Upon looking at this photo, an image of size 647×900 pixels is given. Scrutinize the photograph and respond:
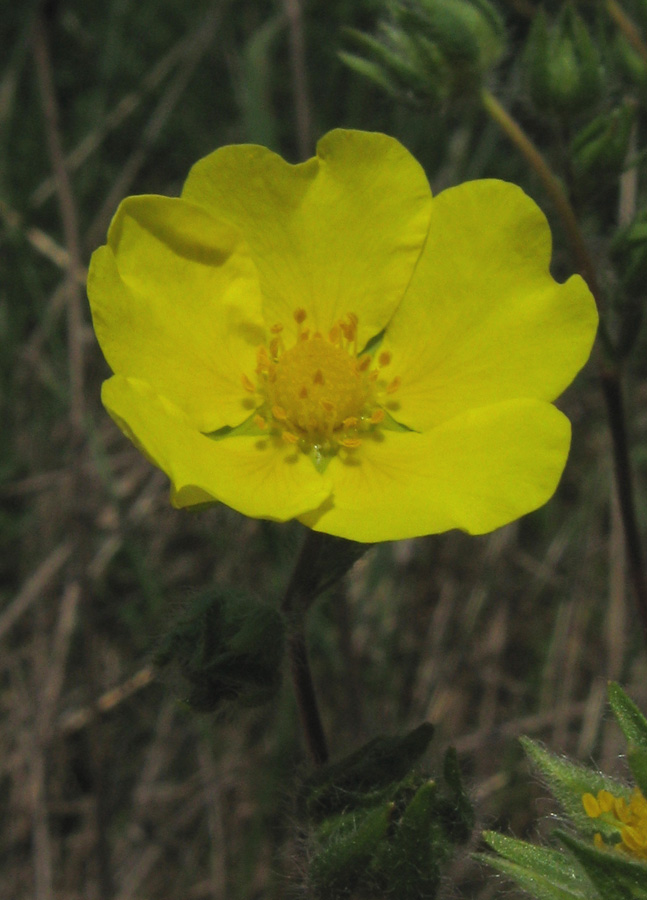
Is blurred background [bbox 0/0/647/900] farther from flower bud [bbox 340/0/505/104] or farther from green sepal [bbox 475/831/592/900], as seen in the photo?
green sepal [bbox 475/831/592/900]

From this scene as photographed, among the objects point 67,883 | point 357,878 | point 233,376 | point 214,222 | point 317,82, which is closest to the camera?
point 357,878

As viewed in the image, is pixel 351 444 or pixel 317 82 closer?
pixel 351 444

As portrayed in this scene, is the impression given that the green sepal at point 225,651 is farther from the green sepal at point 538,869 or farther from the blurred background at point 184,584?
the blurred background at point 184,584

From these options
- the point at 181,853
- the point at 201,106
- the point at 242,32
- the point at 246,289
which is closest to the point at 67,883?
the point at 181,853

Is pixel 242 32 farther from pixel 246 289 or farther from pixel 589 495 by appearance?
pixel 246 289

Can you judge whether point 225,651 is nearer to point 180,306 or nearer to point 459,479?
point 459,479

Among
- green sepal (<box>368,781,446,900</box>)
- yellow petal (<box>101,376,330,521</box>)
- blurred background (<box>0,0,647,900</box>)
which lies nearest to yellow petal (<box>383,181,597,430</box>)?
yellow petal (<box>101,376,330,521</box>)

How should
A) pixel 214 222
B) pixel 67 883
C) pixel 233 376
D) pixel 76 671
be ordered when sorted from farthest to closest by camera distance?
pixel 76 671
pixel 67 883
pixel 233 376
pixel 214 222
